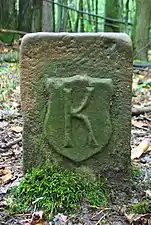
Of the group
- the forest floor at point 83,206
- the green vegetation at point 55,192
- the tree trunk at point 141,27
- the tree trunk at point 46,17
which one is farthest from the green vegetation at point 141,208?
the tree trunk at point 46,17

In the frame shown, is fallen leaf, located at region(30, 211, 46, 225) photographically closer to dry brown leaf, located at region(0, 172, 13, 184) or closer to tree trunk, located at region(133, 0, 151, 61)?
dry brown leaf, located at region(0, 172, 13, 184)

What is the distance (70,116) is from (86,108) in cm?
9

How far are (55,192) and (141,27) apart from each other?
6006 millimetres

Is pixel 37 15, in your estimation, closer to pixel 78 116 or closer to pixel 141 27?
pixel 141 27

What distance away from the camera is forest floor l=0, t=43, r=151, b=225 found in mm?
2340

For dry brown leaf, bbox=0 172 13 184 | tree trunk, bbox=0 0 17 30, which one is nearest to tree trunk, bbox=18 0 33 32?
tree trunk, bbox=0 0 17 30

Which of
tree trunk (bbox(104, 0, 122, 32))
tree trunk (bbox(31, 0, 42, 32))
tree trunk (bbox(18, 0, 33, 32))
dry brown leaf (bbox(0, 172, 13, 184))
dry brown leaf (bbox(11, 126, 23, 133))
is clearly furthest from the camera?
tree trunk (bbox(104, 0, 122, 32))

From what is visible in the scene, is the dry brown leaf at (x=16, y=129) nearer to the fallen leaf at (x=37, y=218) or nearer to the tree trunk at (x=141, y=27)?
the fallen leaf at (x=37, y=218)

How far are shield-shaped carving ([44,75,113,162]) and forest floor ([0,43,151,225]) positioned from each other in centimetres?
32

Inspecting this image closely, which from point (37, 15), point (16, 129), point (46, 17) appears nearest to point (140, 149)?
point (16, 129)

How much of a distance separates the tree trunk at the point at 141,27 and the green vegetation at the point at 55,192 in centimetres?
528

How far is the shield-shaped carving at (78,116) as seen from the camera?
2357 millimetres

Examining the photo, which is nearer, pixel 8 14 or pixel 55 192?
pixel 55 192

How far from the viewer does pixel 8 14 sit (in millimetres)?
9367
